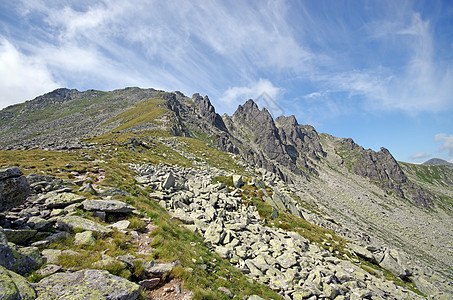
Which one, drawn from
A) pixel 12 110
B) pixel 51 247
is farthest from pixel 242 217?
pixel 12 110

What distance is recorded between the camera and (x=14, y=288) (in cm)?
453

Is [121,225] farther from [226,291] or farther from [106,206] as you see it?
[226,291]

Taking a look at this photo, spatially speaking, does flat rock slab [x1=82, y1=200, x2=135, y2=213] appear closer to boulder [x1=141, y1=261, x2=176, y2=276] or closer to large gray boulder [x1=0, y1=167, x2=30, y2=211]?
large gray boulder [x1=0, y1=167, x2=30, y2=211]

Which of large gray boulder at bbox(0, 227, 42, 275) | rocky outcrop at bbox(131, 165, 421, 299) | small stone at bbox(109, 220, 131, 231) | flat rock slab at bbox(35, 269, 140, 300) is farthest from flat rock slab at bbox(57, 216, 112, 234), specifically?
rocky outcrop at bbox(131, 165, 421, 299)

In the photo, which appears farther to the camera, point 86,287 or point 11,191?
point 11,191

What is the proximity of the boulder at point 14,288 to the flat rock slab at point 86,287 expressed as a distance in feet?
1.11

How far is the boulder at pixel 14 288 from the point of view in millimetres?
4304

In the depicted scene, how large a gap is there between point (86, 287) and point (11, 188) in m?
8.03

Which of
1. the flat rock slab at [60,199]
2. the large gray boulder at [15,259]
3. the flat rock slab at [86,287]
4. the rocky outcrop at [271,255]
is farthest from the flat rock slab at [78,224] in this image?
the rocky outcrop at [271,255]

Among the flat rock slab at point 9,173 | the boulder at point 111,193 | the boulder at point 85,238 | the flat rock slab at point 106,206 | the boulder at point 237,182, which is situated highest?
the boulder at point 237,182

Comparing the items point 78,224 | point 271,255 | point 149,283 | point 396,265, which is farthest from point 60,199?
point 396,265

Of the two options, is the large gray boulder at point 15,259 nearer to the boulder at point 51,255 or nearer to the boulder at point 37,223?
the boulder at point 51,255

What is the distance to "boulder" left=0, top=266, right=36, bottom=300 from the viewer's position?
4.30 meters

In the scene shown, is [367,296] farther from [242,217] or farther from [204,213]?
[204,213]
